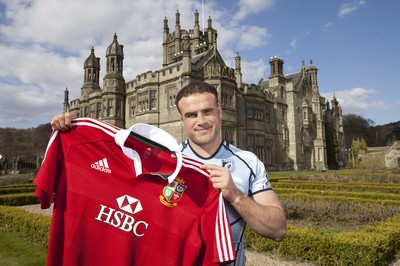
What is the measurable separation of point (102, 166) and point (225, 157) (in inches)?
37.6

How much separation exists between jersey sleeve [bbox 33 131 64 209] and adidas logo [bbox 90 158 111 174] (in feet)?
0.92

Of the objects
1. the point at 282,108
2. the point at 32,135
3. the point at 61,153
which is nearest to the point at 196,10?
the point at 282,108

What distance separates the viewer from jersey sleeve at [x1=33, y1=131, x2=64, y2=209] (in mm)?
2121

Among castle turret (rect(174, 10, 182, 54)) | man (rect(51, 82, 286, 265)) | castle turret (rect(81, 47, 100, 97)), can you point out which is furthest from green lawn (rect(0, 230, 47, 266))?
castle turret (rect(174, 10, 182, 54))

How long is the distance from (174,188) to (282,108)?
122ft

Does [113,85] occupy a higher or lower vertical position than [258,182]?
higher

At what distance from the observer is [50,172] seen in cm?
217

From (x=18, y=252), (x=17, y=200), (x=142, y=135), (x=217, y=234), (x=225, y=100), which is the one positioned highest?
(x=225, y=100)

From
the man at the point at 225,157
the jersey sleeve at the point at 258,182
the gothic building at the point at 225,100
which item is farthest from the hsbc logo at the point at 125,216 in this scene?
the gothic building at the point at 225,100

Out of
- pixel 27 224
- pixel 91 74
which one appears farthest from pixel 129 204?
pixel 91 74

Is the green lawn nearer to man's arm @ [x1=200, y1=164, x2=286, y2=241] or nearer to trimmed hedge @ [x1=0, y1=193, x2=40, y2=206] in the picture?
man's arm @ [x1=200, y1=164, x2=286, y2=241]

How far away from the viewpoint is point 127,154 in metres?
2.15

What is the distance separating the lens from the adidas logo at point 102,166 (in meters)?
2.22

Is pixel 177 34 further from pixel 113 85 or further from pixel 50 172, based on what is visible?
pixel 50 172
